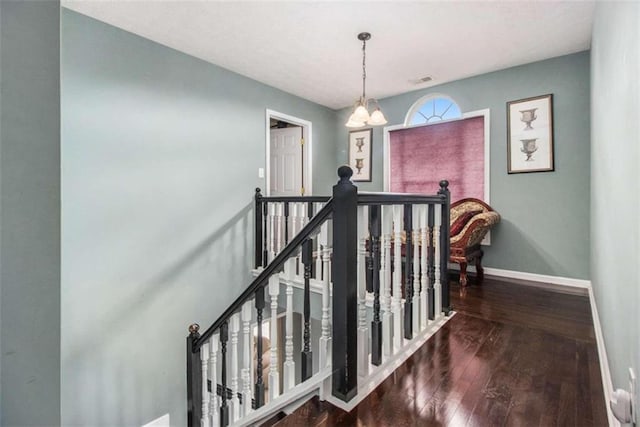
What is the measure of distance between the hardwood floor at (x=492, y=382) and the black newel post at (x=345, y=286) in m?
0.14

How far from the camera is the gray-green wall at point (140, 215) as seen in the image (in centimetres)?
254

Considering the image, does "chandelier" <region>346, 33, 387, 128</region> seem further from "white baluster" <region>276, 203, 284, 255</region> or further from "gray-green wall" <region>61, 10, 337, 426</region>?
"gray-green wall" <region>61, 10, 337, 426</region>

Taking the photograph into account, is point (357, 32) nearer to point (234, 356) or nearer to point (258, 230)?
point (258, 230)

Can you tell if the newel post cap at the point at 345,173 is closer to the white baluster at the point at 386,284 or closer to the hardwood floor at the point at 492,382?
the white baluster at the point at 386,284

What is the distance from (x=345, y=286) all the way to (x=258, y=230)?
274 cm

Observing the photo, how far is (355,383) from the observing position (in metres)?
1.42

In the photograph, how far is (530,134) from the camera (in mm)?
3455

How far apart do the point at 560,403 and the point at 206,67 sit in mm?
4030

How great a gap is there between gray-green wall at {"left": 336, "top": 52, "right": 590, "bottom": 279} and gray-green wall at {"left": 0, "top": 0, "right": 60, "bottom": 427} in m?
4.11

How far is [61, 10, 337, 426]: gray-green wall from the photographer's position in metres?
2.54

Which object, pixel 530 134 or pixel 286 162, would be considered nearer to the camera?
pixel 530 134

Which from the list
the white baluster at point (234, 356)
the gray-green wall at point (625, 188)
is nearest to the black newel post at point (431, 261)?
the gray-green wall at point (625, 188)

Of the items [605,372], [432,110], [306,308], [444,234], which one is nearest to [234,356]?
[306,308]

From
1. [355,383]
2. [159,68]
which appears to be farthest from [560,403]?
[159,68]
